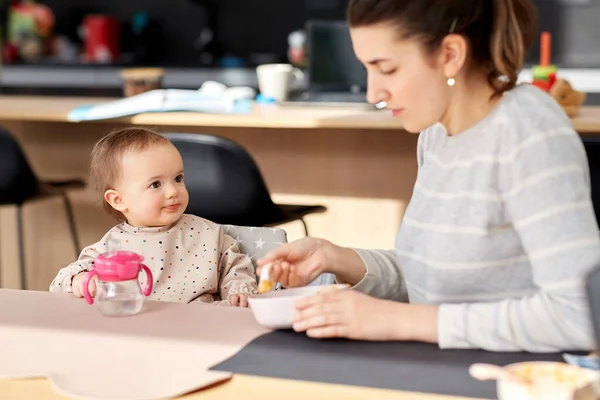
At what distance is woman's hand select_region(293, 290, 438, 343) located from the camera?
128 centimetres

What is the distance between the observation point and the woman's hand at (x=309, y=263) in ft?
4.95

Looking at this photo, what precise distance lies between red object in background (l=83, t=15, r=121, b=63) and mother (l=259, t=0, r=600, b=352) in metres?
4.89

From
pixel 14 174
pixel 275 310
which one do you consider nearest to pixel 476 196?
pixel 275 310

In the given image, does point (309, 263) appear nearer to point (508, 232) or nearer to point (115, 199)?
point (508, 232)

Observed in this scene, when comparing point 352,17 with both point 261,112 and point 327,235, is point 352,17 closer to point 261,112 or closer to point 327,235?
point 261,112

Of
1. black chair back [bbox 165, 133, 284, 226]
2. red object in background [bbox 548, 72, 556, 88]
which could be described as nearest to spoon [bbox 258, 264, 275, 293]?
black chair back [bbox 165, 133, 284, 226]

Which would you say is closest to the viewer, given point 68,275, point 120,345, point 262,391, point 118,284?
point 262,391

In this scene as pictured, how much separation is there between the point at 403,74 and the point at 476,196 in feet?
0.65

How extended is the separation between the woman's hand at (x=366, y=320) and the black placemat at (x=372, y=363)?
0.5 inches

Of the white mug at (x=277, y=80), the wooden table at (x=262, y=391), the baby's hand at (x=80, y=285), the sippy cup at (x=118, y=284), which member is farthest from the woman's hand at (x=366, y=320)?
the white mug at (x=277, y=80)

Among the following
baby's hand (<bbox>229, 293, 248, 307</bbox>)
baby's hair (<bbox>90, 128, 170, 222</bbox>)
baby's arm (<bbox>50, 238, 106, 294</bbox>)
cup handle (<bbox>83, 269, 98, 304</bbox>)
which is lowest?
baby's hand (<bbox>229, 293, 248, 307</bbox>)

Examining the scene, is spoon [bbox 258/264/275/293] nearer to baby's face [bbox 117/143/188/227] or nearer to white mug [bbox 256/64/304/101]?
baby's face [bbox 117/143/188/227]

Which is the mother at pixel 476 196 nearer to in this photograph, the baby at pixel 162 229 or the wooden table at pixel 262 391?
the wooden table at pixel 262 391

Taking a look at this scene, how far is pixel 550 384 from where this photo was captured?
100 centimetres
